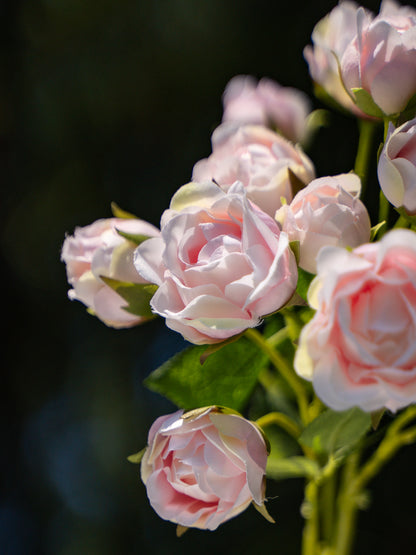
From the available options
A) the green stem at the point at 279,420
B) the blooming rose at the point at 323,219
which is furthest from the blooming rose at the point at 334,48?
the green stem at the point at 279,420

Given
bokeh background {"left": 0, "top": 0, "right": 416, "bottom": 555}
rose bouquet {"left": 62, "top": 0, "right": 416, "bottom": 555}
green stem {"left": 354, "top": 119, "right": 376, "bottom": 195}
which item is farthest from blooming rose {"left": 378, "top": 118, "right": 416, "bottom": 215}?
bokeh background {"left": 0, "top": 0, "right": 416, "bottom": 555}

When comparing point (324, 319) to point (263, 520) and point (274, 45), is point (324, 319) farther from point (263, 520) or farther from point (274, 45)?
point (274, 45)

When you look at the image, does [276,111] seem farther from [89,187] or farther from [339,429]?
[89,187]

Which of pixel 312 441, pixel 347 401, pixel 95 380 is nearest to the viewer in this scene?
pixel 347 401

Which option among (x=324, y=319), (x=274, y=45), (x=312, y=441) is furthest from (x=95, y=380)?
(x=324, y=319)

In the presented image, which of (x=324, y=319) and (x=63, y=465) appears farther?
(x=63, y=465)

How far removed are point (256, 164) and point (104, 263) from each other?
0.12 m

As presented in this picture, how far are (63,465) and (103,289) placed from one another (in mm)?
835

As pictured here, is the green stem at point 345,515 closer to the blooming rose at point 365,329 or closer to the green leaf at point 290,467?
the green leaf at point 290,467

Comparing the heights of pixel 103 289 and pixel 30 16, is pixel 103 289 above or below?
below

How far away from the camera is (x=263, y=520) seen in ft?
3.31

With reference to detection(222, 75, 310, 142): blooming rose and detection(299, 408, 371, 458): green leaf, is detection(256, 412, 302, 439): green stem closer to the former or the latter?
detection(299, 408, 371, 458): green leaf

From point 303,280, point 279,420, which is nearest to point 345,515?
point 279,420

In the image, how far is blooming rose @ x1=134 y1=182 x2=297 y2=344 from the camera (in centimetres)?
31
